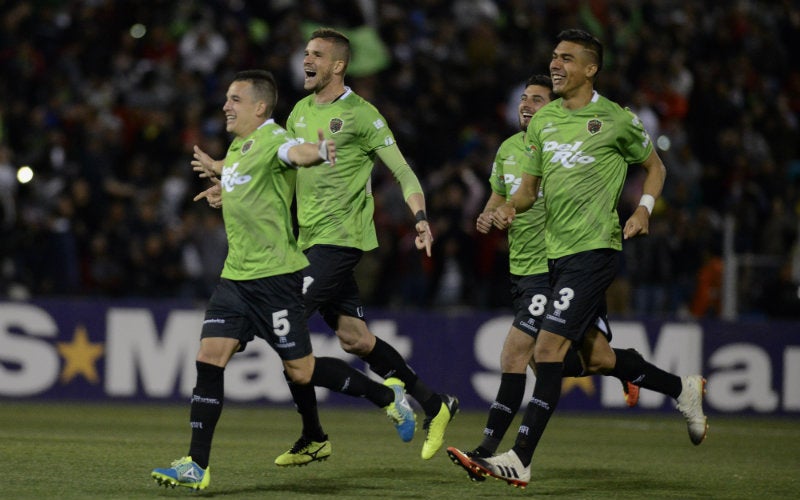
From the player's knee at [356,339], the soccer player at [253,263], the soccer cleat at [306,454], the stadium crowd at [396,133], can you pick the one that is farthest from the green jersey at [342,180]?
the stadium crowd at [396,133]

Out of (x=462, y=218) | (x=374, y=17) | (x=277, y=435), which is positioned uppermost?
(x=374, y=17)

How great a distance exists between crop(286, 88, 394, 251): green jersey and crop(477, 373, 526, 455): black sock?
1.30 metres

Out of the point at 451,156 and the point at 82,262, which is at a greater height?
the point at 451,156

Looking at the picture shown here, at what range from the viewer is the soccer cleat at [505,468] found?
309 inches

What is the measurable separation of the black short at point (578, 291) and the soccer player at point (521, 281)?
1.64 feet

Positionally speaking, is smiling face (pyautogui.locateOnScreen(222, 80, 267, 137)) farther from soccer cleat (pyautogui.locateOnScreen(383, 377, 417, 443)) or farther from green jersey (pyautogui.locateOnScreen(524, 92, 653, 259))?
soccer cleat (pyautogui.locateOnScreen(383, 377, 417, 443))

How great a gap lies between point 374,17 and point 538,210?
1143 cm

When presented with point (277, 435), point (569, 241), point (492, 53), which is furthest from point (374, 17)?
point (569, 241)

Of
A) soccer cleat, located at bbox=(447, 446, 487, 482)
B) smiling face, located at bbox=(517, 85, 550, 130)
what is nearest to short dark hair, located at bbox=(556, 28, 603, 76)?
smiling face, located at bbox=(517, 85, 550, 130)

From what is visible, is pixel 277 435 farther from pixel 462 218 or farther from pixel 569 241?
pixel 462 218

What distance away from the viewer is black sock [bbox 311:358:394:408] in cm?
830

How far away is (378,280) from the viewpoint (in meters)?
17.0

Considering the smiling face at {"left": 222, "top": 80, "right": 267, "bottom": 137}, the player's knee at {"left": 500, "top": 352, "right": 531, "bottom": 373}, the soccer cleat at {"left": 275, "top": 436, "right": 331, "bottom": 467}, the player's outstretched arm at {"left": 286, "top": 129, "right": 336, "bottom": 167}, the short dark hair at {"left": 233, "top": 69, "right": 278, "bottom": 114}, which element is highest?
the short dark hair at {"left": 233, "top": 69, "right": 278, "bottom": 114}

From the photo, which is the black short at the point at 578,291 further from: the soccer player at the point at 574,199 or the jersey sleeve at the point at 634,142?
the jersey sleeve at the point at 634,142
